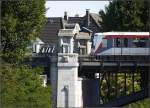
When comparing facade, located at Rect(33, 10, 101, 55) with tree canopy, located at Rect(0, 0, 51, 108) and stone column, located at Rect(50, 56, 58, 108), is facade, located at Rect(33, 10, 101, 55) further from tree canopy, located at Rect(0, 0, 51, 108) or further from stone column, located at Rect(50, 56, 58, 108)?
tree canopy, located at Rect(0, 0, 51, 108)

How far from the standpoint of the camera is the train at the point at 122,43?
53.3 m

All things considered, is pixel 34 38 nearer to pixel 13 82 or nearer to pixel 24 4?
pixel 24 4

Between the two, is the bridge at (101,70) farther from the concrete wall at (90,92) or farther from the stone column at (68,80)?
the stone column at (68,80)

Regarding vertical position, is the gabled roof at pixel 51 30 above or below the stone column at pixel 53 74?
above

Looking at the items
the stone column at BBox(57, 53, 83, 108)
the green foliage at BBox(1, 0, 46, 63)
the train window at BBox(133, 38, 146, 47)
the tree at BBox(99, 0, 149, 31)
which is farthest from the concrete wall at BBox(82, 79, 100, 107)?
the tree at BBox(99, 0, 149, 31)

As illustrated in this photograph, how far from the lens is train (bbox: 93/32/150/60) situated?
53312 mm

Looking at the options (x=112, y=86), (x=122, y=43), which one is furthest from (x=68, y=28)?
(x=112, y=86)

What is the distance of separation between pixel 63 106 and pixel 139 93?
614 centimetres

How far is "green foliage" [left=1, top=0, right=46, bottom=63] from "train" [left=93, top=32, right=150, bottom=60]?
17.3 metres

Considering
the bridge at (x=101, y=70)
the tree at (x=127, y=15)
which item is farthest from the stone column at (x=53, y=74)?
the tree at (x=127, y=15)

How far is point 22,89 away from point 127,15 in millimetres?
29610

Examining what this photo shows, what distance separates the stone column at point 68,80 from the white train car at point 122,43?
9.50 m

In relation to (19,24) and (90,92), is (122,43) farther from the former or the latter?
(19,24)

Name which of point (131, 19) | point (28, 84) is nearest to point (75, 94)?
point (28, 84)
